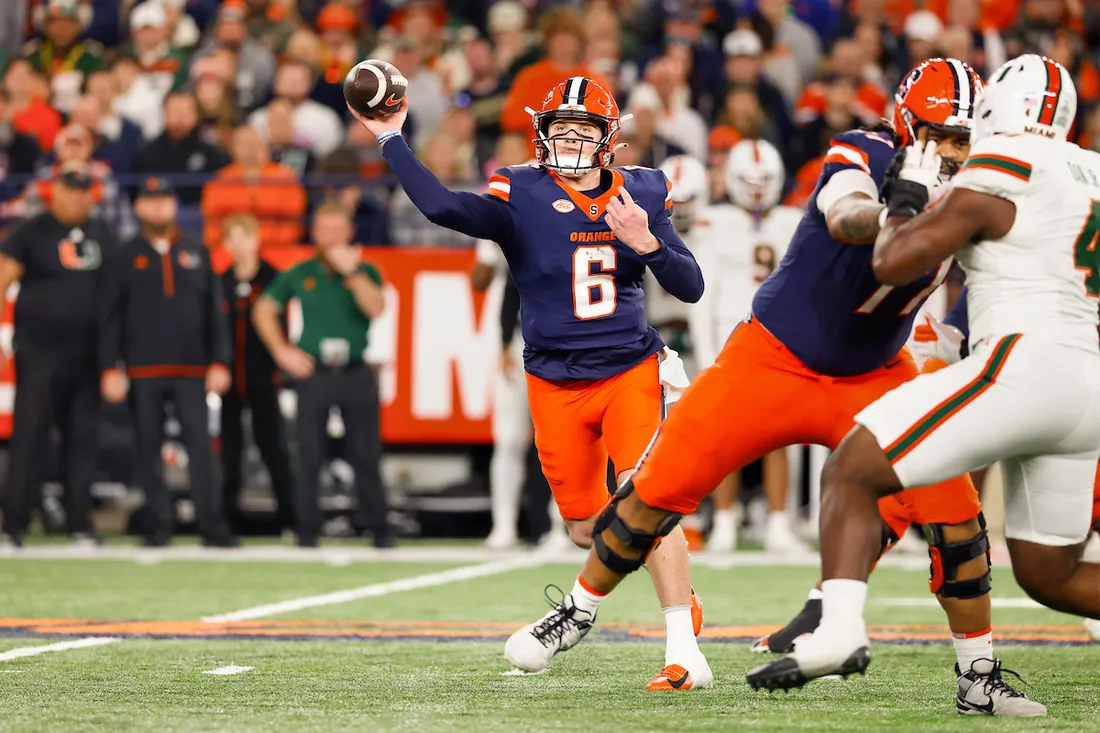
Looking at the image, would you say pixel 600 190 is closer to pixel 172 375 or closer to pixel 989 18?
pixel 172 375

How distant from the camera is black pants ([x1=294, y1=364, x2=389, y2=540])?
10.8 metres

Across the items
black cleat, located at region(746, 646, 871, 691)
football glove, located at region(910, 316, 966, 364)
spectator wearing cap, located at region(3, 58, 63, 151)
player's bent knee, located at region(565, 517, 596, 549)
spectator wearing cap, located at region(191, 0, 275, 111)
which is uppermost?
spectator wearing cap, located at region(191, 0, 275, 111)

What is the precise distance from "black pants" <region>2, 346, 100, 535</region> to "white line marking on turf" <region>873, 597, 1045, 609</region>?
5.38 m

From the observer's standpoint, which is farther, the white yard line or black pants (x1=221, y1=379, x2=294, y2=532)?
black pants (x1=221, y1=379, x2=294, y2=532)

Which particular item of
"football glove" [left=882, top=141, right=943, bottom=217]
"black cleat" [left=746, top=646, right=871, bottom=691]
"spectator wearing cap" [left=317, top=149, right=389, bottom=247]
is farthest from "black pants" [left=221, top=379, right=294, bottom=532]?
"black cleat" [left=746, top=646, right=871, bottom=691]

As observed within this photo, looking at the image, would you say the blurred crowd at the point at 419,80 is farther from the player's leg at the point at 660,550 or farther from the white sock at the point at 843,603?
the white sock at the point at 843,603

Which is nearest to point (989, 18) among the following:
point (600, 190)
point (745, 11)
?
point (745, 11)

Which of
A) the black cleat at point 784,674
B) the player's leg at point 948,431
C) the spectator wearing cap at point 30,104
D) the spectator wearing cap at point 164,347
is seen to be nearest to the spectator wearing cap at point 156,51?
the spectator wearing cap at point 30,104

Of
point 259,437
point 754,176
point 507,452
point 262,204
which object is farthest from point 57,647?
point 262,204

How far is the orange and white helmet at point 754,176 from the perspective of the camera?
10461 millimetres

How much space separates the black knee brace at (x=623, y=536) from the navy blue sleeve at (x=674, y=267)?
0.73m

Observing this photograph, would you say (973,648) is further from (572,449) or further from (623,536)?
(572,449)

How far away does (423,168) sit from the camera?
5.46 m

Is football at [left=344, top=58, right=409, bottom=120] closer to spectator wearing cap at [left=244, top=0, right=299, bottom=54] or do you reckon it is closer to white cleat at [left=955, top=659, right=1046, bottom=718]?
white cleat at [left=955, top=659, right=1046, bottom=718]
